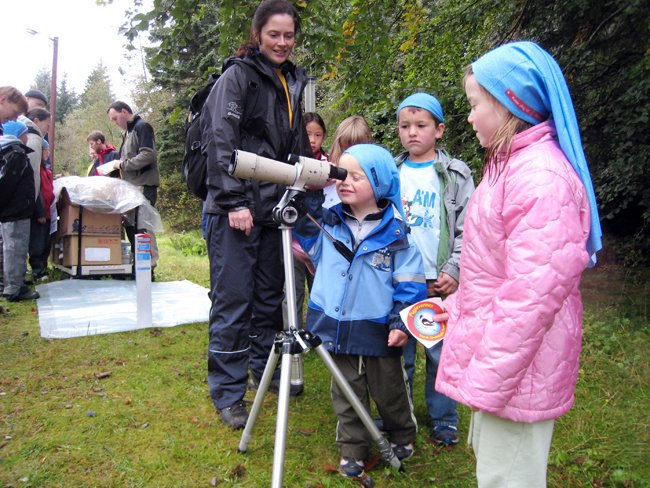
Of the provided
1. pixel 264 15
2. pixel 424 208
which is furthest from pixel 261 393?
pixel 264 15

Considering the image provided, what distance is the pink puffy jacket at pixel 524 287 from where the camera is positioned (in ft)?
4.55

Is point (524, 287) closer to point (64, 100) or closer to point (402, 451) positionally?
point (402, 451)

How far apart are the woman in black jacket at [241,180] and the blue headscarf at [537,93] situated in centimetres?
Answer: 159

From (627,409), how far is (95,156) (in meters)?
7.42

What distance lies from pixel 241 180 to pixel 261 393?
3.74ft

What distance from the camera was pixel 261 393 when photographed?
7.79 feet

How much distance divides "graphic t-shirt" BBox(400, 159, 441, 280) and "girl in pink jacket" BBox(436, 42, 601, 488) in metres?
1.13

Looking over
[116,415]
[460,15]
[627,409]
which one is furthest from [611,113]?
[116,415]

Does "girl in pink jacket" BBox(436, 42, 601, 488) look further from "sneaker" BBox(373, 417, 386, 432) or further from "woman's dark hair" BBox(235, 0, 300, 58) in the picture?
"woman's dark hair" BBox(235, 0, 300, 58)

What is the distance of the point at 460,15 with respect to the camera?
5125mm

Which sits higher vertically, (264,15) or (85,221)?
(264,15)

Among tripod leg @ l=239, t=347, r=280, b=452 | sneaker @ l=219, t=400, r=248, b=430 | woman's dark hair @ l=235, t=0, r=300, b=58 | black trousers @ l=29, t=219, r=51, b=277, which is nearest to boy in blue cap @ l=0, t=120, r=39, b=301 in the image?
black trousers @ l=29, t=219, r=51, b=277

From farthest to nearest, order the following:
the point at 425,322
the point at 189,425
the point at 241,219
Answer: the point at 189,425
the point at 241,219
the point at 425,322

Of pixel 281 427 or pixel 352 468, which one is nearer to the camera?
pixel 281 427
